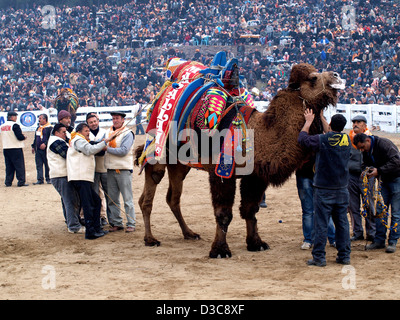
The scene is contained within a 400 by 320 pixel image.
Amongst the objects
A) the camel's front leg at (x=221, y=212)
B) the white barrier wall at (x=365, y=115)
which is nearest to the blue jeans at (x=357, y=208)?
the camel's front leg at (x=221, y=212)

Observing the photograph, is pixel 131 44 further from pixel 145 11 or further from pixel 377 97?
pixel 377 97

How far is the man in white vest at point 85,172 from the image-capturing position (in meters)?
8.90

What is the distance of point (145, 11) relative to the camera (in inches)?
1663

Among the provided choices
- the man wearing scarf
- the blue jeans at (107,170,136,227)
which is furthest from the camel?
the man wearing scarf

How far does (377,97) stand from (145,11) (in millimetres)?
22955

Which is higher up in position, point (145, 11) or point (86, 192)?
point (145, 11)

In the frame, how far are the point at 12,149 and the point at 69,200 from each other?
19.8 ft

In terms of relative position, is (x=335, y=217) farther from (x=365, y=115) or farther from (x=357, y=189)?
(x=365, y=115)

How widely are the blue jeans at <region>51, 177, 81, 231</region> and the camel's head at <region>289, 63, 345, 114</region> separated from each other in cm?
447

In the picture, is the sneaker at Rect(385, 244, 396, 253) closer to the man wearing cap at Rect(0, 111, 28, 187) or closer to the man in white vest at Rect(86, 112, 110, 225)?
the man in white vest at Rect(86, 112, 110, 225)

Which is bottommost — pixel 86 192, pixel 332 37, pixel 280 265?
pixel 280 265

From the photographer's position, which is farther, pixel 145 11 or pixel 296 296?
pixel 145 11

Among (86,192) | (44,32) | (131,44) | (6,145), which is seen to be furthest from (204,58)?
(86,192)

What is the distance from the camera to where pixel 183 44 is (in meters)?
37.1
